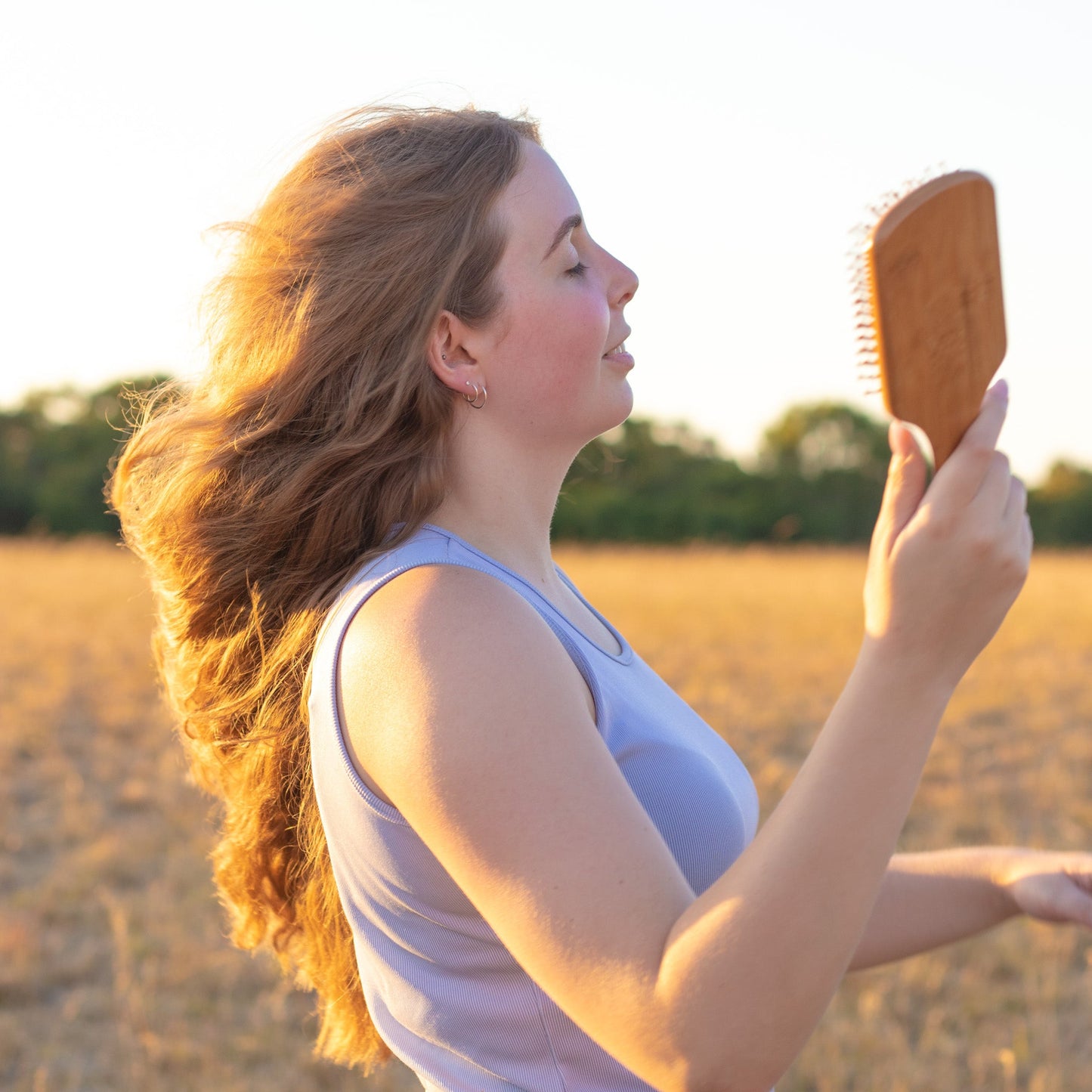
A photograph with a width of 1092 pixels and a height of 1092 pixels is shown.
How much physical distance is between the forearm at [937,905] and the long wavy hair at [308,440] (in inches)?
32.2

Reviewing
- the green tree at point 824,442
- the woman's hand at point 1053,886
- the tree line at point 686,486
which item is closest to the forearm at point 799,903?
the woman's hand at point 1053,886

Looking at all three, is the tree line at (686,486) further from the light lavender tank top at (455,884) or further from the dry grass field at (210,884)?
the light lavender tank top at (455,884)

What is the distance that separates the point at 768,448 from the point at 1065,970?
1266 inches

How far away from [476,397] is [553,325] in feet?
0.48

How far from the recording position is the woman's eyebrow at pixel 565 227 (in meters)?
1.61

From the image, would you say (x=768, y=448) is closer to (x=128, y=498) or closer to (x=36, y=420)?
(x=36, y=420)

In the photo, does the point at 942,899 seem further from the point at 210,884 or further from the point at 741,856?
the point at 210,884

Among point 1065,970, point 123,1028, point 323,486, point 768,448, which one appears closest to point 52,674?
point 123,1028

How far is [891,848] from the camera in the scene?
107 centimetres

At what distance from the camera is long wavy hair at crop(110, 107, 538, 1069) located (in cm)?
157

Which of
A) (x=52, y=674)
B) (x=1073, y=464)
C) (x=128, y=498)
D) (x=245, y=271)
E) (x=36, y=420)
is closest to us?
(x=245, y=271)

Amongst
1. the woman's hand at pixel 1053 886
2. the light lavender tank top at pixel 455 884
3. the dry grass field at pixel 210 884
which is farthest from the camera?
the dry grass field at pixel 210 884

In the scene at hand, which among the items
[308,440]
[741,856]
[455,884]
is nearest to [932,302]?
[741,856]

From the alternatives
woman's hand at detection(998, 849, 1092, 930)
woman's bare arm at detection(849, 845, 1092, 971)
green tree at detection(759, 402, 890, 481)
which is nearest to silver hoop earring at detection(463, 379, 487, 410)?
woman's bare arm at detection(849, 845, 1092, 971)
